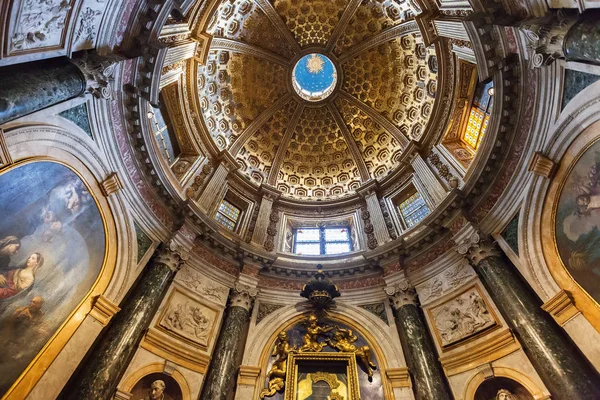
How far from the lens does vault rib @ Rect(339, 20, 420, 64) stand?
1565cm

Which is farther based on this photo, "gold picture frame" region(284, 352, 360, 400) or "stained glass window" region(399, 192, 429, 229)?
"stained glass window" region(399, 192, 429, 229)

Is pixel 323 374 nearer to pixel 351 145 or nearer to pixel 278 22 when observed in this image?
pixel 351 145

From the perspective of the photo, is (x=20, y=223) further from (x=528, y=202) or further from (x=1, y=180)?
(x=528, y=202)

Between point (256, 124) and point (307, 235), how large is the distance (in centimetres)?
774

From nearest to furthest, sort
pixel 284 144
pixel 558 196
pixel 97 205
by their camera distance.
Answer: pixel 558 196
pixel 97 205
pixel 284 144

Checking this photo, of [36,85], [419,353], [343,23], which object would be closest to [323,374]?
[419,353]

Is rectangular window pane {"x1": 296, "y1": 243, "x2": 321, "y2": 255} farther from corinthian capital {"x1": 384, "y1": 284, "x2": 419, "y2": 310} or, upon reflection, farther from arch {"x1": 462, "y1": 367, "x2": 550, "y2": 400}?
Result: arch {"x1": 462, "y1": 367, "x2": 550, "y2": 400}

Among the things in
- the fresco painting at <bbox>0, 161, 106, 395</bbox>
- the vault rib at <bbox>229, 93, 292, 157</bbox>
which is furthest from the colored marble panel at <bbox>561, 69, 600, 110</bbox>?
the vault rib at <bbox>229, 93, 292, 157</bbox>

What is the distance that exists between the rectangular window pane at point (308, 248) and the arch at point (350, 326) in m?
3.37

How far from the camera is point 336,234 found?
1573 cm

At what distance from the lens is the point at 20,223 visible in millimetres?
6520

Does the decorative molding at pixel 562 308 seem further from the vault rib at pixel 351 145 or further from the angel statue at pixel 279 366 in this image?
the vault rib at pixel 351 145

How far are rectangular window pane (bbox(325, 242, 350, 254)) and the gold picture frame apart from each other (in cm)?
547

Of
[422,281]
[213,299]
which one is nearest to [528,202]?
[422,281]
